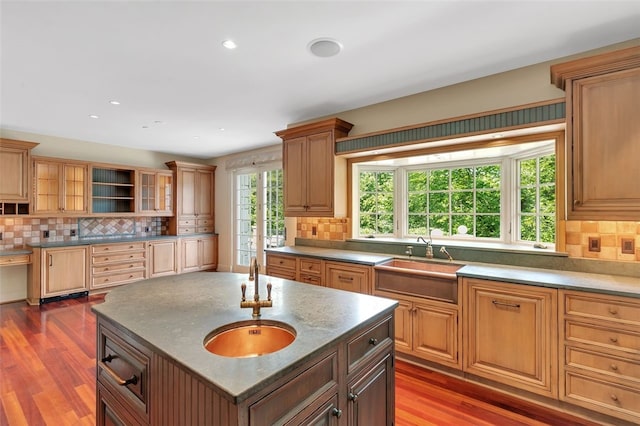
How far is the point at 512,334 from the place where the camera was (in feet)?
7.26

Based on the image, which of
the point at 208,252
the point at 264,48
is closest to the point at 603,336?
the point at 264,48

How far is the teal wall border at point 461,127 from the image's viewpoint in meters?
2.29

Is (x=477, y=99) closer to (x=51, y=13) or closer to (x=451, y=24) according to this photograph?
(x=451, y=24)

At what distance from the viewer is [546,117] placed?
2.27m

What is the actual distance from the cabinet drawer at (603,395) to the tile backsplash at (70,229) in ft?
20.8

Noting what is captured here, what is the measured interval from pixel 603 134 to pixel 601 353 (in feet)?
4.63

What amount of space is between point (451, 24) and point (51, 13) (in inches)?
97.4

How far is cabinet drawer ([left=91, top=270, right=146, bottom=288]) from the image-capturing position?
4828mm

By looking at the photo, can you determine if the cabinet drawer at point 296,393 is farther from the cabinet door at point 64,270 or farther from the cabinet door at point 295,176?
the cabinet door at point 64,270

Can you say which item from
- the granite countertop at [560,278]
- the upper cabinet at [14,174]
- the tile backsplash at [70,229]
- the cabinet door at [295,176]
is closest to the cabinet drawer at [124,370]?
the granite countertop at [560,278]

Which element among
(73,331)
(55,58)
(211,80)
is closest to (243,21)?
(211,80)

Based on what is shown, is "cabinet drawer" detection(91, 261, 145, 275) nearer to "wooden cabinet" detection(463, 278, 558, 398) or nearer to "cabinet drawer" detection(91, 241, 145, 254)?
"cabinet drawer" detection(91, 241, 145, 254)

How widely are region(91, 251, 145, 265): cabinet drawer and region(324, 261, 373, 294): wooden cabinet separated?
149 inches

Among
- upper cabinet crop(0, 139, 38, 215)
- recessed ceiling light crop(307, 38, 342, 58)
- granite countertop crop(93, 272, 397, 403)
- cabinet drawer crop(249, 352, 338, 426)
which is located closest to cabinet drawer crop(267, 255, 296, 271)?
granite countertop crop(93, 272, 397, 403)
